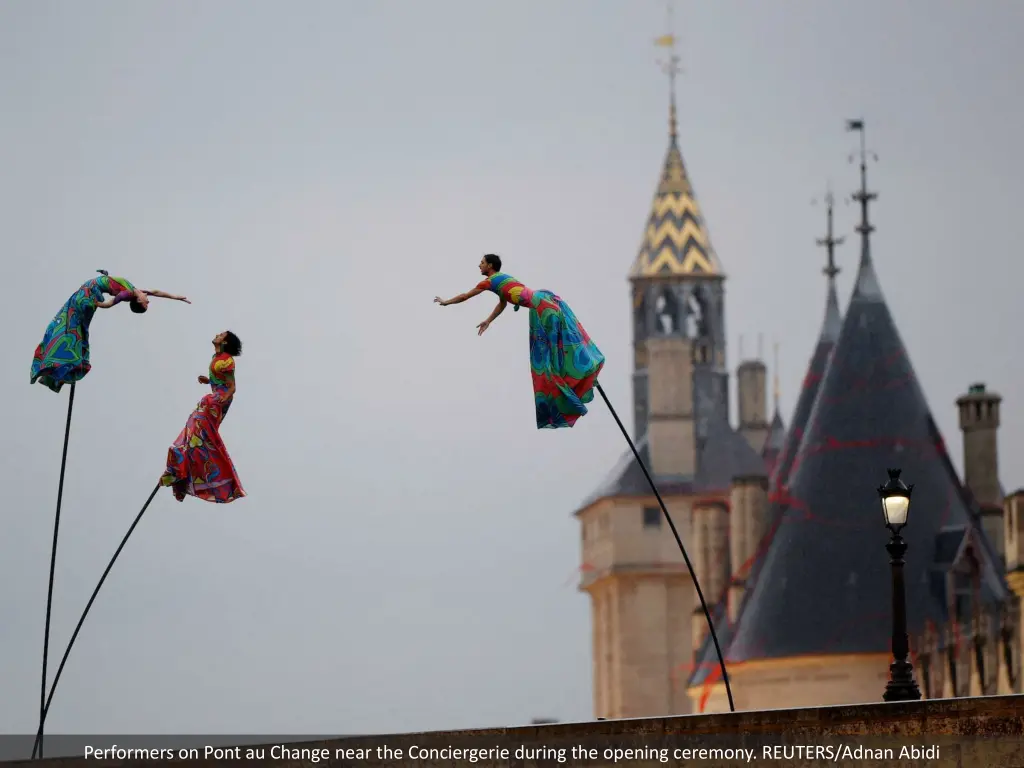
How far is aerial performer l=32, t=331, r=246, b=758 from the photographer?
2667 cm

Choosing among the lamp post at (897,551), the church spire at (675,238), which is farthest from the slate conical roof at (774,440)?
the lamp post at (897,551)

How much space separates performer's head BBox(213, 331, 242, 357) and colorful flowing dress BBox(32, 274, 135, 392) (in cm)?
102

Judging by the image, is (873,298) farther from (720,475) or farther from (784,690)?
(720,475)

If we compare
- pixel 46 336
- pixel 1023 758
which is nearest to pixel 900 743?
pixel 1023 758

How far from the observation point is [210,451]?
2670 cm

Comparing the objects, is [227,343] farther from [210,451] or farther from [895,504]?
[895,504]

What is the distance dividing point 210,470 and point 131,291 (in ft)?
5.85

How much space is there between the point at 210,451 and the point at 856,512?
47.3 m

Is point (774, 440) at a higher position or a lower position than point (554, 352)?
higher

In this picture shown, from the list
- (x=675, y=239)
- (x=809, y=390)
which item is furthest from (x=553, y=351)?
(x=675, y=239)

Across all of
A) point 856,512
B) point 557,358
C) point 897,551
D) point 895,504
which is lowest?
point 897,551

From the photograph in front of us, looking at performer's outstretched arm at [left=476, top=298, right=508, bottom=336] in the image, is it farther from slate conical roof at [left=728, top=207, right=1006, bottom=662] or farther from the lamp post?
slate conical roof at [left=728, top=207, right=1006, bottom=662]

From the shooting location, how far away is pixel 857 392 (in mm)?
75000

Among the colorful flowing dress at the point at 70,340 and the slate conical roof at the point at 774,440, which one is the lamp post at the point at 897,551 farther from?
the slate conical roof at the point at 774,440
